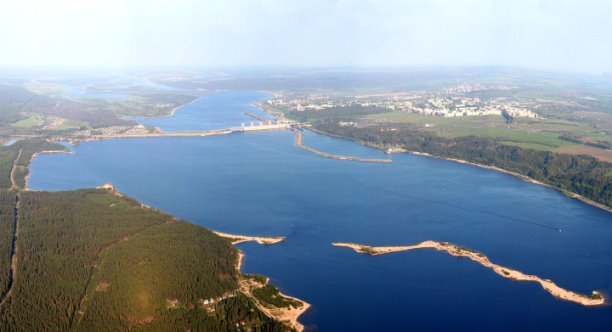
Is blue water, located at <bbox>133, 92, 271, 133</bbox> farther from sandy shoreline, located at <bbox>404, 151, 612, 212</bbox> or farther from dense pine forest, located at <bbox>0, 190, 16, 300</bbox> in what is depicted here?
dense pine forest, located at <bbox>0, 190, 16, 300</bbox>

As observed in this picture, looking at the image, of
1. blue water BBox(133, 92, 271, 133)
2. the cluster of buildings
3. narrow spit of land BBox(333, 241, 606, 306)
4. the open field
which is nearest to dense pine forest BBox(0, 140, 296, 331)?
narrow spit of land BBox(333, 241, 606, 306)

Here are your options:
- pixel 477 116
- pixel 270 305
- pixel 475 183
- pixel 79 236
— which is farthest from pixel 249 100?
pixel 270 305

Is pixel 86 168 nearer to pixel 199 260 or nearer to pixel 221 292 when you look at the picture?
pixel 199 260

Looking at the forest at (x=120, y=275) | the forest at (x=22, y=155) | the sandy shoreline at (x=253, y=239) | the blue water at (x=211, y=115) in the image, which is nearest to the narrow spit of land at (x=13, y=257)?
the forest at (x=120, y=275)

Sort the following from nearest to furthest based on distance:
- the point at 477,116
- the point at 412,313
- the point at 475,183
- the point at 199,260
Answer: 1. the point at 412,313
2. the point at 199,260
3. the point at 475,183
4. the point at 477,116

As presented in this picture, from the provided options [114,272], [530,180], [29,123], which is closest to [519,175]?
[530,180]
